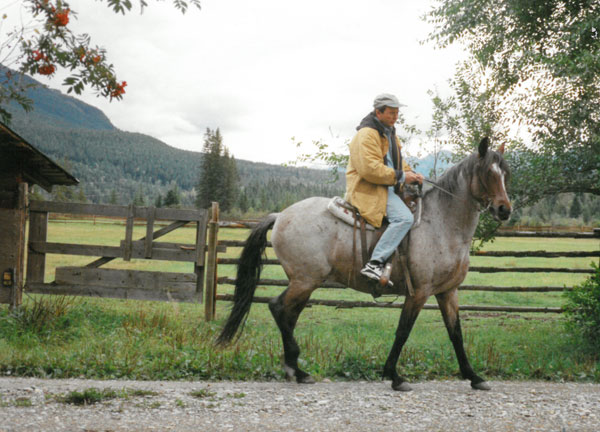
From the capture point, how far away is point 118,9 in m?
3.14

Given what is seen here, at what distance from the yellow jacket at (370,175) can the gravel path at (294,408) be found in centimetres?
185

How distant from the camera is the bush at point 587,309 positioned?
259 inches

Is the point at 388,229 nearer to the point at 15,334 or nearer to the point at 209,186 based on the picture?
the point at 15,334

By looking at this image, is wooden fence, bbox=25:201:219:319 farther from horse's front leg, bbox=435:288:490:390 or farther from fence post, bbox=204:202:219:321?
horse's front leg, bbox=435:288:490:390

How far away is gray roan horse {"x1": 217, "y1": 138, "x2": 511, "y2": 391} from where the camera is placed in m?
5.15

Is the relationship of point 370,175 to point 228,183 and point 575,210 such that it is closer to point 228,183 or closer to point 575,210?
point 228,183

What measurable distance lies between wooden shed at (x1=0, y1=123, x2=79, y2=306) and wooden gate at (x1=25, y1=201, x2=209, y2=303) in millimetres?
500

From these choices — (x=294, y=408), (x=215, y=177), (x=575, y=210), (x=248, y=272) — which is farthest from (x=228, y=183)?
(x=294, y=408)

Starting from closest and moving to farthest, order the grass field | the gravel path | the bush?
the gravel path, the grass field, the bush

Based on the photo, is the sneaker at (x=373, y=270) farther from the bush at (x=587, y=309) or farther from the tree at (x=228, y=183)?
the tree at (x=228, y=183)

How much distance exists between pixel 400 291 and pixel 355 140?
69.8 inches

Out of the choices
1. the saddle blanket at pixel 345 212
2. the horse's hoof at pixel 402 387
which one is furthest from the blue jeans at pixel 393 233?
the horse's hoof at pixel 402 387

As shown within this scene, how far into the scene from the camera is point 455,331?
5.36 m

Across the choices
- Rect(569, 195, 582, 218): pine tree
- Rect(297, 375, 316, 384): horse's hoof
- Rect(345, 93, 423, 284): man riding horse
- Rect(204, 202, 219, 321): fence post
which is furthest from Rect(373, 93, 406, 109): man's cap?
Rect(569, 195, 582, 218): pine tree
